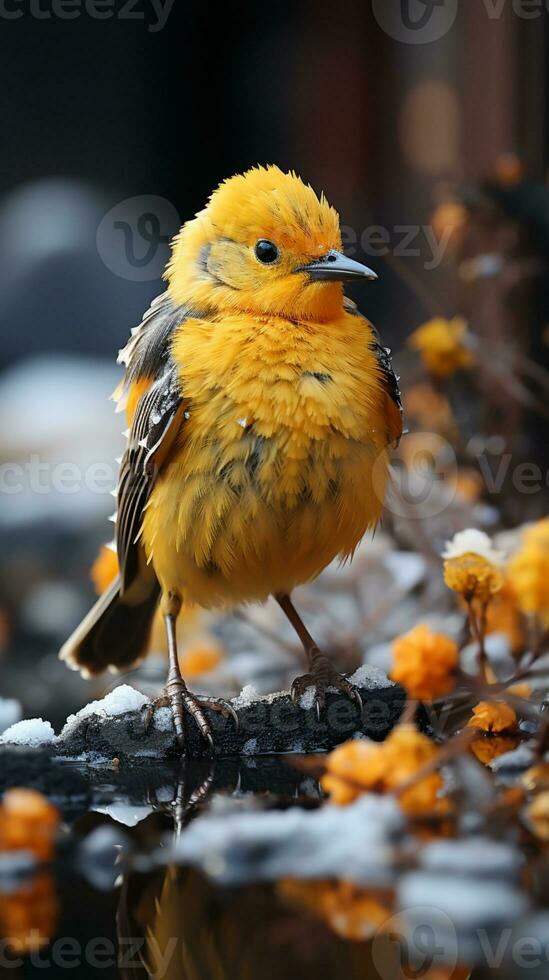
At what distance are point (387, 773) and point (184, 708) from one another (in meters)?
0.65

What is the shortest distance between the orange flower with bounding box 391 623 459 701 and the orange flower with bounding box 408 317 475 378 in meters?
0.94

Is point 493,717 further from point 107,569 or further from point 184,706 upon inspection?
point 107,569

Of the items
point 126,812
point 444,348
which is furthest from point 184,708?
point 444,348

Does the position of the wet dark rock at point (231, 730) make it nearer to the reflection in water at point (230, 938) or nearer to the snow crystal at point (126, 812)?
the snow crystal at point (126, 812)

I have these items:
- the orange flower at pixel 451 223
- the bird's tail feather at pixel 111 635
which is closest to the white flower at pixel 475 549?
the bird's tail feather at pixel 111 635

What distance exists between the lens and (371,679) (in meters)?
2.01

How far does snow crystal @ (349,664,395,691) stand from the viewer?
6.52 feet

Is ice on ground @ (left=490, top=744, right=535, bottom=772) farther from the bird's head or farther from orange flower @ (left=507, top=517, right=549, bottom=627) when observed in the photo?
the bird's head

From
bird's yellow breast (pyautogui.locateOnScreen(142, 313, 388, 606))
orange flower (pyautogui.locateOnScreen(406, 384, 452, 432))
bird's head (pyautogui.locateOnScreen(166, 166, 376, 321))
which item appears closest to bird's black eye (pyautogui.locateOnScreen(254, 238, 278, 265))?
bird's head (pyautogui.locateOnScreen(166, 166, 376, 321))

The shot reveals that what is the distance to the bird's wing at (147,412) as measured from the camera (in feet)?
6.11

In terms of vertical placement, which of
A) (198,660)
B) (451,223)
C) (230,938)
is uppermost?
(451,223)

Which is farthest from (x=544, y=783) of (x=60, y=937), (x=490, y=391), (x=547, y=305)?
(x=547, y=305)

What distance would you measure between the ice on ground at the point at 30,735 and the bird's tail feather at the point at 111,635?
0.48 meters

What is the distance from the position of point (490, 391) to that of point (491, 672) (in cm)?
77
